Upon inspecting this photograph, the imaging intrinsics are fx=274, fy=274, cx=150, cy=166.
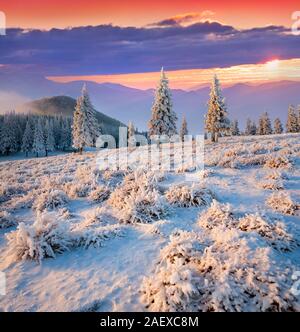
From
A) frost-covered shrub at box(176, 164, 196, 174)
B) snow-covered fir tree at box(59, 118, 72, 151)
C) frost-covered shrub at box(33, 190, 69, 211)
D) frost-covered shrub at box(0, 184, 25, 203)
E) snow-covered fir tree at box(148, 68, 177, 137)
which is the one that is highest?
snow-covered fir tree at box(148, 68, 177, 137)

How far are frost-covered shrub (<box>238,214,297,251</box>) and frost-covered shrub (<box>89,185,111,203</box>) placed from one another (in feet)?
18.7

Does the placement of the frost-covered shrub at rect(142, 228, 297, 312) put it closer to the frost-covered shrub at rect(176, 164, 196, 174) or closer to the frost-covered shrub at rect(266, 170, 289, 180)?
the frost-covered shrub at rect(266, 170, 289, 180)

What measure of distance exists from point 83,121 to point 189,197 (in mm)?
38798

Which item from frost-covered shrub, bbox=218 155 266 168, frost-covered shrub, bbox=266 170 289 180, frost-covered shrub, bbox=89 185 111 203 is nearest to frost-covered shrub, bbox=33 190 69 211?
frost-covered shrub, bbox=89 185 111 203

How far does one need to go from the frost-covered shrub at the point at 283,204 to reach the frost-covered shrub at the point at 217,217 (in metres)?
1.61

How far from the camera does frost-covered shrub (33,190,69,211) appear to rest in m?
10.8

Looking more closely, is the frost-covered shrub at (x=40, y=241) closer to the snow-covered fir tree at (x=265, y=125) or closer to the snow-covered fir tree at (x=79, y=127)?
the snow-covered fir tree at (x=79, y=127)

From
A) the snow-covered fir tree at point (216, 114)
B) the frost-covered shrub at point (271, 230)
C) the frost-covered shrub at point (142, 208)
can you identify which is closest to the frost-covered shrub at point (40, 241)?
the frost-covered shrub at point (142, 208)

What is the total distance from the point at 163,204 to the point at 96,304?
4295 millimetres

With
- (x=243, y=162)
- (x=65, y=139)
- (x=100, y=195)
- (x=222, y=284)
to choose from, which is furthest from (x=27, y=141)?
(x=222, y=284)

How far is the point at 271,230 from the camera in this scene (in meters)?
6.62

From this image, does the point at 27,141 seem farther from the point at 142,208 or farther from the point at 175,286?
the point at 175,286
